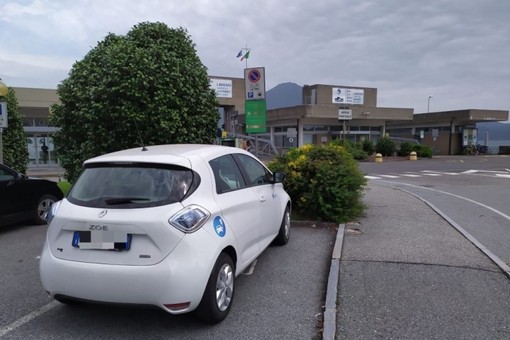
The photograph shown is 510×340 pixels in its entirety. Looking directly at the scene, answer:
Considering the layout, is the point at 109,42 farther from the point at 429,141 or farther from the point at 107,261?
the point at 429,141

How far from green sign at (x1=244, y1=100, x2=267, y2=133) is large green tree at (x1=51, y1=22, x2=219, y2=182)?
44.9 inches

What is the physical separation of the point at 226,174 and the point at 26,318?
238cm

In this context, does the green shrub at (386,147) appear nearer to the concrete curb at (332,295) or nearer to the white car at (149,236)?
the concrete curb at (332,295)

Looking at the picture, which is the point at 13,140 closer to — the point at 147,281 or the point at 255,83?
the point at 255,83

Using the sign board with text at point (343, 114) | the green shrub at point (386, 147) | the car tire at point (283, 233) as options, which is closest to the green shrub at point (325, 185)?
the car tire at point (283, 233)

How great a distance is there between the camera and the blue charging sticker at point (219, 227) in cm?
364

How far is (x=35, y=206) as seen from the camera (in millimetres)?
7715

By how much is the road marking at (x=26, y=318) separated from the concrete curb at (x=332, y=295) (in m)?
2.73

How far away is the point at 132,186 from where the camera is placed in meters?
3.63

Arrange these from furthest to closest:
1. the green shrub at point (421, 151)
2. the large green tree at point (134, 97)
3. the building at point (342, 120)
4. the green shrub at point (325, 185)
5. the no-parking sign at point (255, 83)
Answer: the building at point (342, 120), the green shrub at point (421, 151), the no-parking sign at point (255, 83), the green shrub at point (325, 185), the large green tree at point (134, 97)

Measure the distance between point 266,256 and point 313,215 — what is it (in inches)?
93.5

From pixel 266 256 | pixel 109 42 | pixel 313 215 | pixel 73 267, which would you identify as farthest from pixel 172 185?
pixel 109 42

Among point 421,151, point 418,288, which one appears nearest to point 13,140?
point 418,288

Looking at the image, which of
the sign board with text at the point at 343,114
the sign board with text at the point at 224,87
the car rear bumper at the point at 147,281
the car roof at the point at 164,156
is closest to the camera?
the car rear bumper at the point at 147,281
